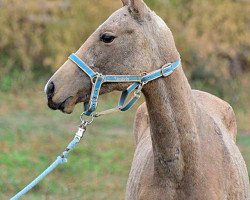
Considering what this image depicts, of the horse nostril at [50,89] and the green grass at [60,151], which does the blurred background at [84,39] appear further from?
the horse nostril at [50,89]

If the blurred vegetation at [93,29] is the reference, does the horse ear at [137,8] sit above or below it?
above

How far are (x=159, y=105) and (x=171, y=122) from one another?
141mm

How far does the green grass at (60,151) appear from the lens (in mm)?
10394

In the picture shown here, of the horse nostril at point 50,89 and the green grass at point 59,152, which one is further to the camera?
the green grass at point 59,152

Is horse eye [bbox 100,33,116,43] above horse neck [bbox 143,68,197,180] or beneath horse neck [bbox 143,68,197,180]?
above

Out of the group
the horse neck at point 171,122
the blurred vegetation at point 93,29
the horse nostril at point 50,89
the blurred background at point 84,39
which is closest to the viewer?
the horse nostril at point 50,89

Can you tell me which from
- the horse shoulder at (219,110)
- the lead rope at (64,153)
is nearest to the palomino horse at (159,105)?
the lead rope at (64,153)

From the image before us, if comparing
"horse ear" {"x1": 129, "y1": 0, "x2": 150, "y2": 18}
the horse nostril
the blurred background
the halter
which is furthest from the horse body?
the blurred background

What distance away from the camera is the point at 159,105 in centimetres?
521

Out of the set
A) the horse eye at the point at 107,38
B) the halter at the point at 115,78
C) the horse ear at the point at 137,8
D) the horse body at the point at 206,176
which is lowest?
the horse body at the point at 206,176

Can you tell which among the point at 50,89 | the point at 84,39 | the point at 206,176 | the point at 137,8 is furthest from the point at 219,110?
the point at 84,39

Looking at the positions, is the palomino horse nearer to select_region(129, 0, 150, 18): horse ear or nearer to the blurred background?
select_region(129, 0, 150, 18): horse ear

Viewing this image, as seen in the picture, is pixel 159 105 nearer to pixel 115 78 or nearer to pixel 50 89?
pixel 115 78

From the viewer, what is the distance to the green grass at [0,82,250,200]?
10.4 m
